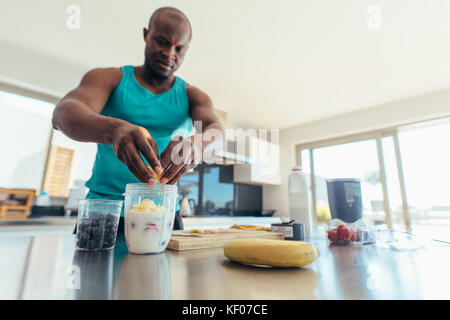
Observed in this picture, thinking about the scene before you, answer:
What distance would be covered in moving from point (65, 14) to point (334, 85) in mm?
2571

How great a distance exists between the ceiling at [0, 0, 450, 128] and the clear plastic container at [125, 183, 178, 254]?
1.64 meters

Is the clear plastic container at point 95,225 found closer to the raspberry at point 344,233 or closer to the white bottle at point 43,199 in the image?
the raspberry at point 344,233

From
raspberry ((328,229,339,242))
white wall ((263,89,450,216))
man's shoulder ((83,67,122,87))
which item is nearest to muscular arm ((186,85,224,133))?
man's shoulder ((83,67,122,87))

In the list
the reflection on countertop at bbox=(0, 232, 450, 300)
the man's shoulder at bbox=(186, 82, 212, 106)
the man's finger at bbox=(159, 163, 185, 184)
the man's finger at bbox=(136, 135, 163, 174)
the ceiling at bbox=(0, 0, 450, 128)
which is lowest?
the reflection on countertop at bbox=(0, 232, 450, 300)

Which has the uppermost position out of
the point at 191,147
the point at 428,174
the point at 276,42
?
the point at 276,42

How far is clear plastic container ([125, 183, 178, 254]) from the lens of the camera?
49cm

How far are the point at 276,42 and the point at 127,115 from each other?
1.67 m

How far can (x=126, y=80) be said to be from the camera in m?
0.90

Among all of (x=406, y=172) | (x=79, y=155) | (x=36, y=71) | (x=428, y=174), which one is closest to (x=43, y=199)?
(x=79, y=155)

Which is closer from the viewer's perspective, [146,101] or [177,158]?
[177,158]

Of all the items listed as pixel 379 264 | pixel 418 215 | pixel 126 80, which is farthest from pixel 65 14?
pixel 418 215

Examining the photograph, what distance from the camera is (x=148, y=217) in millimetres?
495

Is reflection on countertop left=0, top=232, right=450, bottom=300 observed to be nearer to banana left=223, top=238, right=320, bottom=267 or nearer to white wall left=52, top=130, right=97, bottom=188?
banana left=223, top=238, right=320, bottom=267

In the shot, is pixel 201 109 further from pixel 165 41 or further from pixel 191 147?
pixel 191 147
